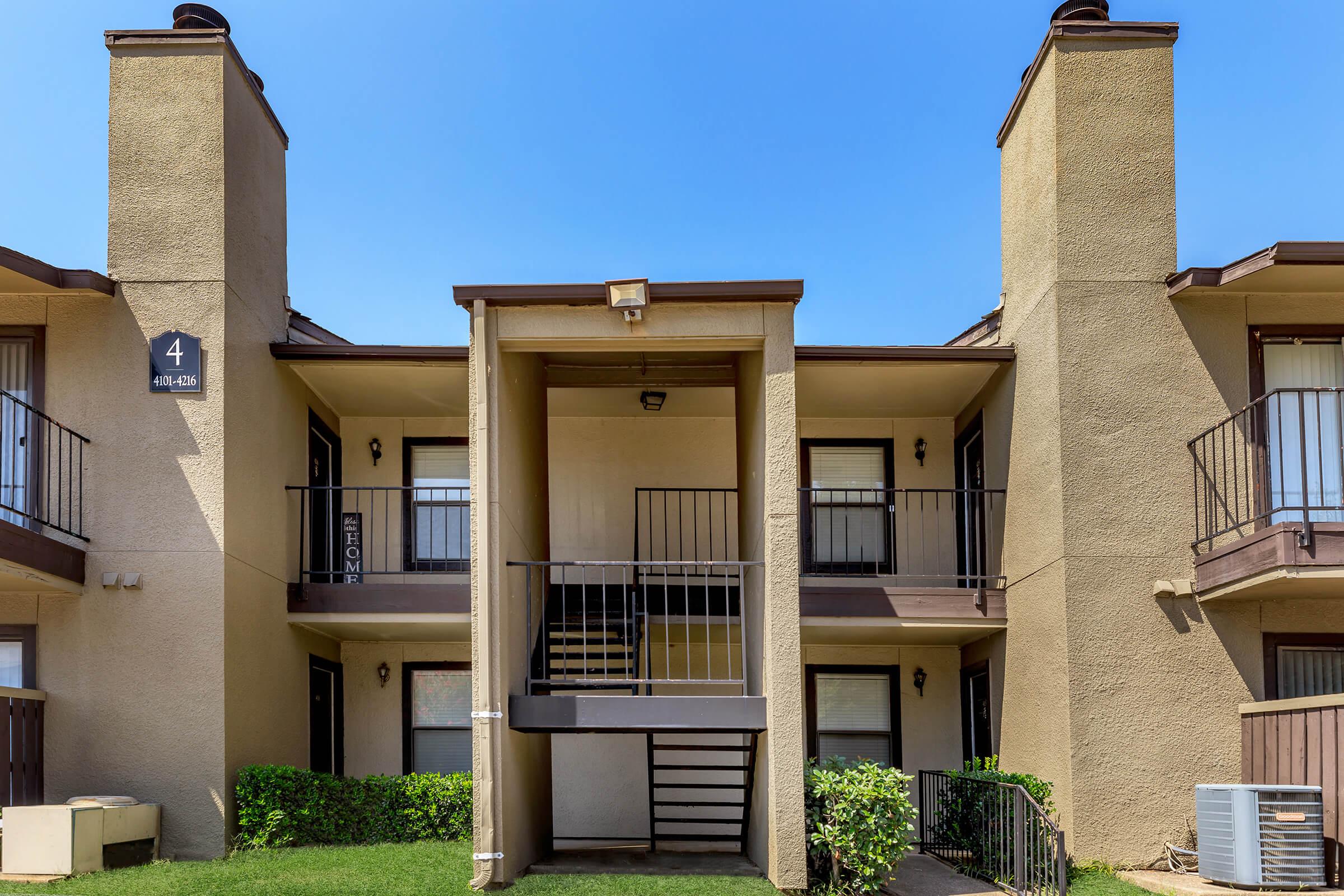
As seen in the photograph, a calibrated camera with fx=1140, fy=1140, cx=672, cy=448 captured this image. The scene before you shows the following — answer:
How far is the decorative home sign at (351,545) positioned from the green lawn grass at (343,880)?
4.29m

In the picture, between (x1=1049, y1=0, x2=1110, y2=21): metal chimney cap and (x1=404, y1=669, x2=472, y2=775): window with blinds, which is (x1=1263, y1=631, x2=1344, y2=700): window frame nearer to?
(x1=1049, y1=0, x2=1110, y2=21): metal chimney cap

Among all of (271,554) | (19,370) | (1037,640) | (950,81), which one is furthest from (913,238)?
(19,370)

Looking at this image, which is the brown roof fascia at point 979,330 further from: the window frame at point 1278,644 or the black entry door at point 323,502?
the black entry door at point 323,502

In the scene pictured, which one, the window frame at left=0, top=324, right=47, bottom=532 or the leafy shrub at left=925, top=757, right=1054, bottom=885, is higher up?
the window frame at left=0, top=324, right=47, bottom=532

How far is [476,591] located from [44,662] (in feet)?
14.4

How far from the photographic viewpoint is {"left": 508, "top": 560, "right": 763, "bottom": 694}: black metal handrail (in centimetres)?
1186

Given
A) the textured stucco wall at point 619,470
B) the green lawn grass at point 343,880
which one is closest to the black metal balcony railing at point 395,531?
the textured stucco wall at point 619,470

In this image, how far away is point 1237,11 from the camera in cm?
1309

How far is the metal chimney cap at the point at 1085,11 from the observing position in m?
11.4

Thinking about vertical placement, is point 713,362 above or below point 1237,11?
below

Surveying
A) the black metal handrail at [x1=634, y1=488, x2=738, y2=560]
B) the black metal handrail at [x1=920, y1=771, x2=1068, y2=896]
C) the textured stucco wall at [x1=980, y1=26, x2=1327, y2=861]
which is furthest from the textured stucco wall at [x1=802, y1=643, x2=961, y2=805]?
the textured stucco wall at [x1=980, y1=26, x2=1327, y2=861]

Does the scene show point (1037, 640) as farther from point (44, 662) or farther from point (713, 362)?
point (44, 662)

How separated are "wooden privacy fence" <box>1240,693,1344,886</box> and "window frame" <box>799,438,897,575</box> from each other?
494cm

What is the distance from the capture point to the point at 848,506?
14.3 m
